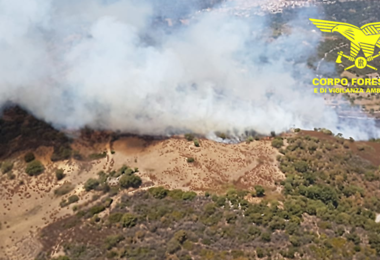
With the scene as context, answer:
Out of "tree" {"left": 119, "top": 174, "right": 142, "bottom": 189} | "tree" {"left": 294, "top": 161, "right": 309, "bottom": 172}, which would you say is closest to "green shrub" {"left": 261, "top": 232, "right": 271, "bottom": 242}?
"tree" {"left": 294, "top": 161, "right": 309, "bottom": 172}

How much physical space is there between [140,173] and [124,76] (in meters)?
14.1

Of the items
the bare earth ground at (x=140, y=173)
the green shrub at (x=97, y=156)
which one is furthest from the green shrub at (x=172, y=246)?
the green shrub at (x=97, y=156)

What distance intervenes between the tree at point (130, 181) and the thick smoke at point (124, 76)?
27.7 feet

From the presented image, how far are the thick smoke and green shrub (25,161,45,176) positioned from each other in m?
6.21

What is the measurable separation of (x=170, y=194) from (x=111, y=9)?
2985 centimetres

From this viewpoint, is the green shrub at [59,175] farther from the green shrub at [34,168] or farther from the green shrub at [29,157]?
the green shrub at [29,157]

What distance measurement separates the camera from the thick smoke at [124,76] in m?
46.9

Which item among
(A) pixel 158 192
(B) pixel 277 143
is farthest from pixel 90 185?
(B) pixel 277 143

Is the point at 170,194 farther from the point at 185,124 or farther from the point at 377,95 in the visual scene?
the point at 377,95

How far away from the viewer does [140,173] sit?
42.3 metres

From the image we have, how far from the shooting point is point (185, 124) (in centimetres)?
4972

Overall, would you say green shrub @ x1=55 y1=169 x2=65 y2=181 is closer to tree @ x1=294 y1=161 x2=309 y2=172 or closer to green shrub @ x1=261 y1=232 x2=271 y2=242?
green shrub @ x1=261 y1=232 x2=271 y2=242

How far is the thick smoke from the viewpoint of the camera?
154 feet

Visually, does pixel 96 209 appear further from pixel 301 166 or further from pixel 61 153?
pixel 301 166
